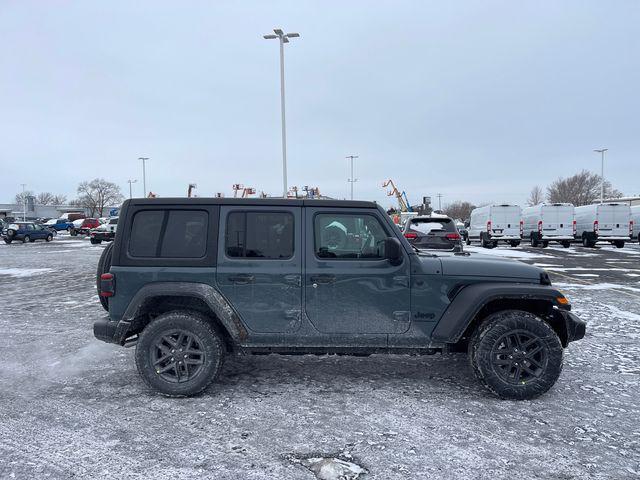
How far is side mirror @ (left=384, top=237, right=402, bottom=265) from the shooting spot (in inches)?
157

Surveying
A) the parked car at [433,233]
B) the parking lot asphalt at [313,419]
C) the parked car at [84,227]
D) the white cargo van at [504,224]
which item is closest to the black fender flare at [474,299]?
the parking lot asphalt at [313,419]

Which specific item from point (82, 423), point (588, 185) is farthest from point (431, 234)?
point (588, 185)

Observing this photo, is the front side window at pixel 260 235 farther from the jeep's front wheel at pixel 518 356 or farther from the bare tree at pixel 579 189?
the bare tree at pixel 579 189

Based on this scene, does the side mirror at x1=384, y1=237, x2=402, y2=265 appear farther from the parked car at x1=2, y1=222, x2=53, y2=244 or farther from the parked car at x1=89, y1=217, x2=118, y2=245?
the parked car at x1=2, y1=222, x2=53, y2=244

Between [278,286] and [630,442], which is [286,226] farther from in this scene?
[630,442]

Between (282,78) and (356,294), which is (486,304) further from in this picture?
(282,78)

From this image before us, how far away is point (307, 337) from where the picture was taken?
4.11 m

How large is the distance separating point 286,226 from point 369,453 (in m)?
2.11

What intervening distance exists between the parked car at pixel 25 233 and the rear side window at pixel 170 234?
113 feet

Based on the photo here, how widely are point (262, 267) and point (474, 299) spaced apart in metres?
1.99

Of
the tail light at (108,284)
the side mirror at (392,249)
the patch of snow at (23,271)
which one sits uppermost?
the side mirror at (392,249)

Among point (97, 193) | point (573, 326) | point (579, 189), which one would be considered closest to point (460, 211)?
point (579, 189)

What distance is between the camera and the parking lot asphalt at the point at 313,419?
3.00m

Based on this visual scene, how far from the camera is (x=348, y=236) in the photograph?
4.20 m
